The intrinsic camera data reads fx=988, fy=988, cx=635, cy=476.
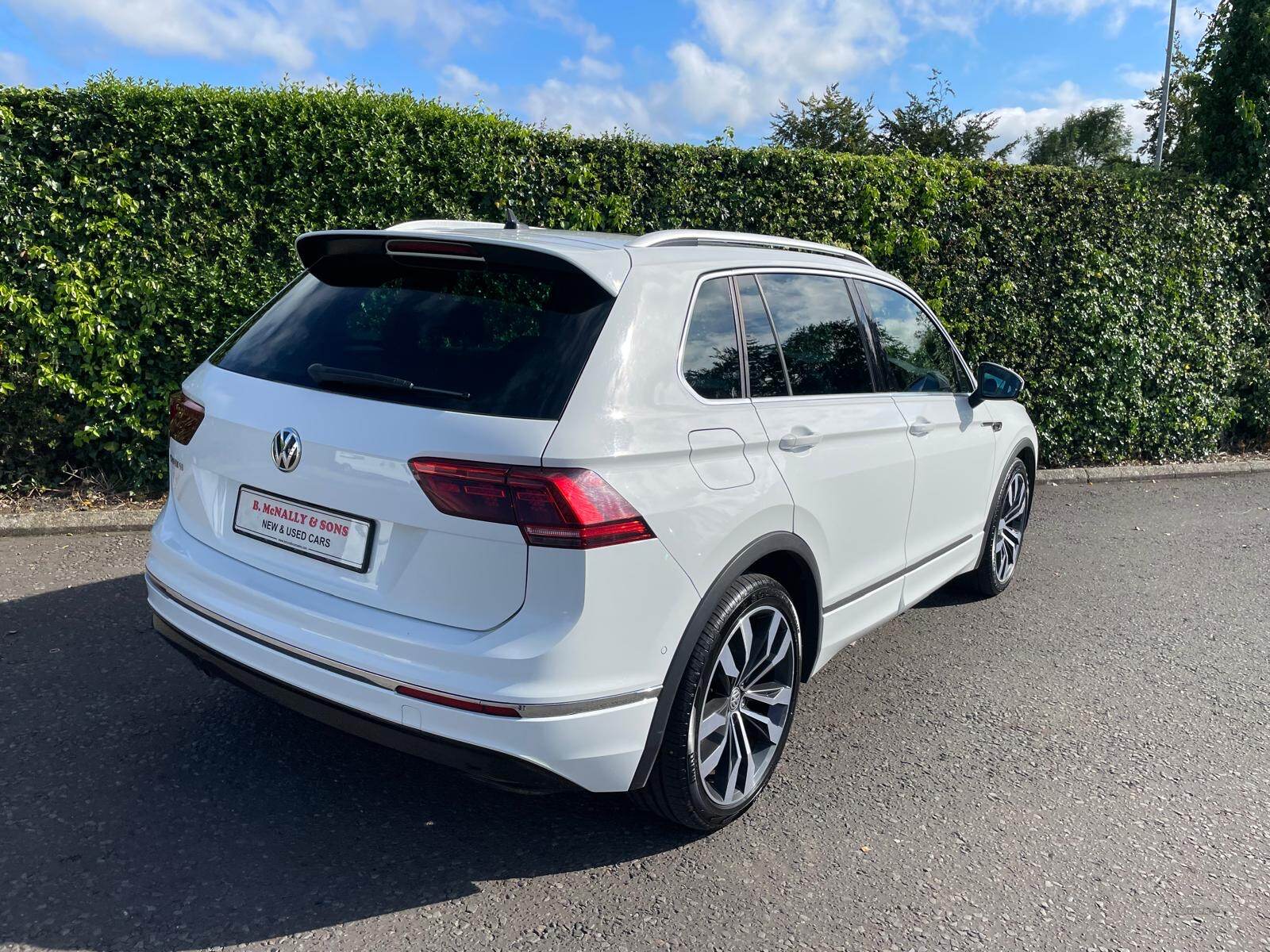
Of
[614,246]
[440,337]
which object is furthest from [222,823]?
[614,246]

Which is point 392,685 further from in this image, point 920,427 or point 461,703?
point 920,427

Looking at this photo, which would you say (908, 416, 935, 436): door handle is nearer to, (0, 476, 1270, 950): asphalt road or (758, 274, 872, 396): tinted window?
(758, 274, 872, 396): tinted window

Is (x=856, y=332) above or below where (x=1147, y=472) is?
above

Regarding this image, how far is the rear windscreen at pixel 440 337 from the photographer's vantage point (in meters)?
2.58

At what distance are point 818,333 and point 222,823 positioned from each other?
102 inches

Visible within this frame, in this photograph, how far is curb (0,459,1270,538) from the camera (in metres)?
5.94

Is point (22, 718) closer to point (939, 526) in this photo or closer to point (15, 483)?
point (15, 483)

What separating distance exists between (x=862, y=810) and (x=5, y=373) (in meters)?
5.62

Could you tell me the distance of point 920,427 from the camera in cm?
416

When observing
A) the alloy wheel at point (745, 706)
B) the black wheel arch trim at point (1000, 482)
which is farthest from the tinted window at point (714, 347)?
the black wheel arch trim at point (1000, 482)

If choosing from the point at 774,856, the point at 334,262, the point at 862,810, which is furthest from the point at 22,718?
the point at 862,810

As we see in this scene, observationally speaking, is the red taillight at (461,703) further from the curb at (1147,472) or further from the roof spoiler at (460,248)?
the curb at (1147,472)

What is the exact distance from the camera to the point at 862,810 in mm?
3322

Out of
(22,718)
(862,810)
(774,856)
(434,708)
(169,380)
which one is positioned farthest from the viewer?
(169,380)
